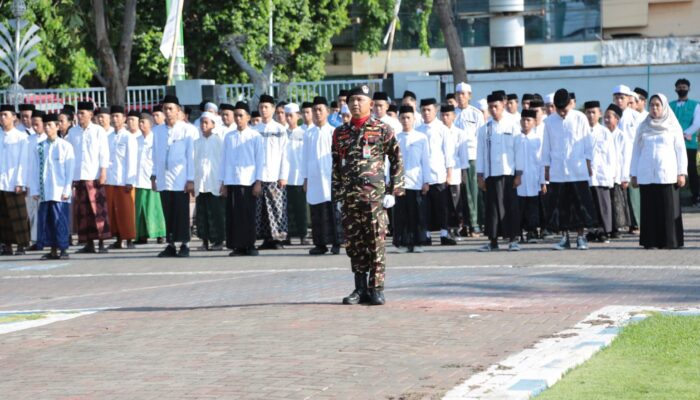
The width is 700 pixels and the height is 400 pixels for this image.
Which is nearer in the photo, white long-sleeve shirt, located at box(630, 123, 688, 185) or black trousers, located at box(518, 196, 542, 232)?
white long-sleeve shirt, located at box(630, 123, 688, 185)

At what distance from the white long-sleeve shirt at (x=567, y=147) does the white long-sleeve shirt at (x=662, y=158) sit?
842 millimetres

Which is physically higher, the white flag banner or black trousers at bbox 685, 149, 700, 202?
the white flag banner

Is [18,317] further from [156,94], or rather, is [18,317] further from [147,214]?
[156,94]

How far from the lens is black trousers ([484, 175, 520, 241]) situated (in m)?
19.0

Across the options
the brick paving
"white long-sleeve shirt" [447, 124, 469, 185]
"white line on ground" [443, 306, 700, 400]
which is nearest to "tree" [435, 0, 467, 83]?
"white long-sleeve shirt" [447, 124, 469, 185]

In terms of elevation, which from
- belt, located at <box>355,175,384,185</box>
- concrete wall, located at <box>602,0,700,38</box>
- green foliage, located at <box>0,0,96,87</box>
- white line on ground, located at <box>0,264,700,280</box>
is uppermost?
concrete wall, located at <box>602,0,700,38</box>

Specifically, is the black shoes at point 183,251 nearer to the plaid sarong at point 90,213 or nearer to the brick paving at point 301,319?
the brick paving at point 301,319

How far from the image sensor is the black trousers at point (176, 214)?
66.4ft

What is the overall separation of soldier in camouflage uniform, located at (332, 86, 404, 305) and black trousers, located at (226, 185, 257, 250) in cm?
712

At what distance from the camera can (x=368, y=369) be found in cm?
971

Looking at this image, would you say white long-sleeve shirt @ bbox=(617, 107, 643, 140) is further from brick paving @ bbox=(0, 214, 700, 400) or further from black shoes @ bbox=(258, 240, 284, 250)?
black shoes @ bbox=(258, 240, 284, 250)

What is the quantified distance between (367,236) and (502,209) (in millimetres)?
6414

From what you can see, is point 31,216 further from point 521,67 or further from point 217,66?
point 521,67

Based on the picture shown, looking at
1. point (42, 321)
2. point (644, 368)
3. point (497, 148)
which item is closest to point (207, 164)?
point (497, 148)
